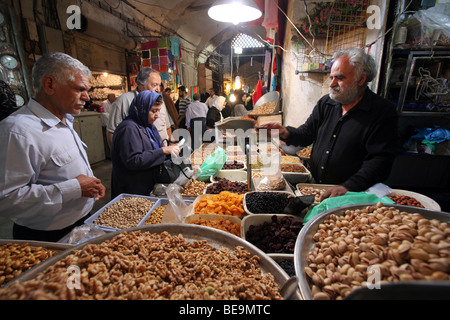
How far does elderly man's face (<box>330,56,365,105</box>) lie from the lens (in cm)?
208

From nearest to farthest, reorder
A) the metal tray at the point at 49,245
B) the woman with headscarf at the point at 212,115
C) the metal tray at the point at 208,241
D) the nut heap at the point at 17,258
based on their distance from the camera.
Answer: the metal tray at the point at 208,241, the nut heap at the point at 17,258, the metal tray at the point at 49,245, the woman with headscarf at the point at 212,115

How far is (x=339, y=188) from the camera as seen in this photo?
1720mm

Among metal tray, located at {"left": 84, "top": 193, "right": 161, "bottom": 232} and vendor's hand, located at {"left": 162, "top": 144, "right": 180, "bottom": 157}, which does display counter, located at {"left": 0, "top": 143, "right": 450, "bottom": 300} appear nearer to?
metal tray, located at {"left": 84, "top": 193, "right": 161, "bottom": 232}

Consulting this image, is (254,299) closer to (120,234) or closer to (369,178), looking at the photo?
(120,234)

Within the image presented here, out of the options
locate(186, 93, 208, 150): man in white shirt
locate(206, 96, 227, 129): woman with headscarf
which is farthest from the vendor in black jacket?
locate(206, 96, 227, 129): woman with headscarf

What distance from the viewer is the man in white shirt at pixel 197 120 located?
7.52 metres

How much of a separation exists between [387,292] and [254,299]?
437mm

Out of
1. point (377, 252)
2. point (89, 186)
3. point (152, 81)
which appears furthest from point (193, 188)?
point (152, 81)

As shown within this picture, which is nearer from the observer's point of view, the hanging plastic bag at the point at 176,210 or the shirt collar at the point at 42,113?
the shirt collar at the point at 42,113

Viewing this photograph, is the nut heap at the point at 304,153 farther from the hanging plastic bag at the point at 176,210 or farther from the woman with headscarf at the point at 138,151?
the hanging plastic bag at the point at 176,210

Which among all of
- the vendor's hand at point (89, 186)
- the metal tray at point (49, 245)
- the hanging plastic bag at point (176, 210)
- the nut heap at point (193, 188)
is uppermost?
the vendor's hand at point (89, 186)

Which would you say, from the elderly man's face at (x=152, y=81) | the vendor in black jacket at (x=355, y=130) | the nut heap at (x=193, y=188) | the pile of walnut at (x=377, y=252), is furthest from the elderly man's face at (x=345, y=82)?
the elderly man's face at (x=152, y=81)

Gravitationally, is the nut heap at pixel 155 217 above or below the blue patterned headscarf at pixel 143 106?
below

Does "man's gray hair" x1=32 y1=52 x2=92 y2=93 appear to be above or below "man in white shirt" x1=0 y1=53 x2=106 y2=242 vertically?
above
